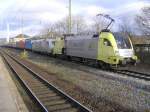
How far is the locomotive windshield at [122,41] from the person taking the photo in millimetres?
24828

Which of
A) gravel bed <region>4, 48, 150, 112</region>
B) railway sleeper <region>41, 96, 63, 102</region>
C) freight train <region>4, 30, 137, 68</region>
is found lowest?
railway sleeper <region>41, 96, 63, 102</region>

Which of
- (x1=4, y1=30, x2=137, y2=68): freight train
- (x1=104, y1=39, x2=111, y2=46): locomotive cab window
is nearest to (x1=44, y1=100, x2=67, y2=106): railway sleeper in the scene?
(x1=4, y1=30, x2=137, y2=68): freight train

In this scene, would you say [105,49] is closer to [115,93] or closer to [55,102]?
[115,93]

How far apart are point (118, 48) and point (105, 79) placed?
580 centimetres

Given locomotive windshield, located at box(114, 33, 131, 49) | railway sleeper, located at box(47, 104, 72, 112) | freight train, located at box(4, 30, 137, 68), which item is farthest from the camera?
locomotive windshield, located at box(114, 33, 131, 49)

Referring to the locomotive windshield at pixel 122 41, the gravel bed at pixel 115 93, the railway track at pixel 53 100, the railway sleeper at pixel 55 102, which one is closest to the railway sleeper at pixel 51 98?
the railway track at pixel 53 100

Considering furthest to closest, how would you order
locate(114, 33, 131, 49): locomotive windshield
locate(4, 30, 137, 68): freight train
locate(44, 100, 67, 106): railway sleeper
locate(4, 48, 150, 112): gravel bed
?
locate(114, 33, 131, 49): locomotive windshield → locate(4, 30, 137, 68): freight train → locate(44, 100, 67, 106): railway sleeper → locate(4, 48, 150, 112): gravel bed

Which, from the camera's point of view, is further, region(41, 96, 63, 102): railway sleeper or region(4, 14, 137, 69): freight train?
region(4, 14, 137, 69): freight train

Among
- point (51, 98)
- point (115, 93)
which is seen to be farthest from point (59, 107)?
point (115, 93)

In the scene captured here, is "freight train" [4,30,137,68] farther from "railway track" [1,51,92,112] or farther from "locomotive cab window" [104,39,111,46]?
"railway track" [1,51,92,112]

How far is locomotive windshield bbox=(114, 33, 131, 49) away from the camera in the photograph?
24828 millimetres

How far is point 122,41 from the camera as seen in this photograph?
2512 cm

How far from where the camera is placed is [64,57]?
3881 centimetres

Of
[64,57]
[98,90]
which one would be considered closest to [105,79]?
[98,90]
